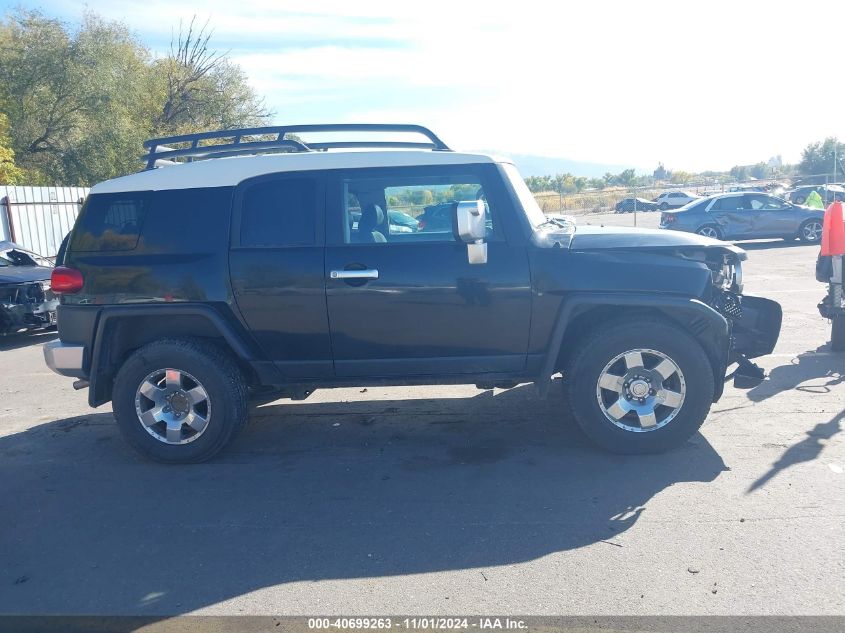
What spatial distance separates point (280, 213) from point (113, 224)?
1211 millimetres

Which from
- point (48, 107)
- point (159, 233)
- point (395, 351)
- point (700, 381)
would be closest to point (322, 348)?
point (395, 351)

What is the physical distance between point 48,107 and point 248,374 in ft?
88.9

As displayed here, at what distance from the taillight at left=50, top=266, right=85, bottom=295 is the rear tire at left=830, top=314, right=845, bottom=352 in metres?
7.07

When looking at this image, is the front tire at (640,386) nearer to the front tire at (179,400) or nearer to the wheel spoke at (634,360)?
the wheel spoke at (634,360)

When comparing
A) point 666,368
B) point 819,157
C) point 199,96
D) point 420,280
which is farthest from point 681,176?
point 420,280

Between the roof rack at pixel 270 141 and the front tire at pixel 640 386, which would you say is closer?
the front tire at pixel 640 386

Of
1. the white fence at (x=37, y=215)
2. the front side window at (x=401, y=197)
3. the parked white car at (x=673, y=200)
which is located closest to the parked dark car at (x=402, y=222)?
the front side window at (x=401, y=197)

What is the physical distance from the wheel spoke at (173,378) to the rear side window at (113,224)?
0.92 meters

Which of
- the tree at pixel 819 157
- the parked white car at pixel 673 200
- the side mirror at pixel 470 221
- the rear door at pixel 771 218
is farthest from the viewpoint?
the parked white car at pixel 673 200

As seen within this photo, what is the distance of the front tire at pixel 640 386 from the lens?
510 centimetres

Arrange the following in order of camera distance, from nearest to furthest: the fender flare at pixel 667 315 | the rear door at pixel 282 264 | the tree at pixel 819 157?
the fender flare at pixel 667 315 < the rear door at pixel 282 264 < the tree at pixel 819 157

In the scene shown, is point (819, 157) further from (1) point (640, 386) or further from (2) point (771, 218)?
(1) point (640, 386)

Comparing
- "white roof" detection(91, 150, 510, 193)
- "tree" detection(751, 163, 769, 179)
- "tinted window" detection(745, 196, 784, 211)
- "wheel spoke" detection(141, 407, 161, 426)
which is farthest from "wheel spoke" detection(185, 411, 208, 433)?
"tree" detection(751, 163, 769, 179)

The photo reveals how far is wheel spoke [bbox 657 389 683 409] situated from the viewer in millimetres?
5121
